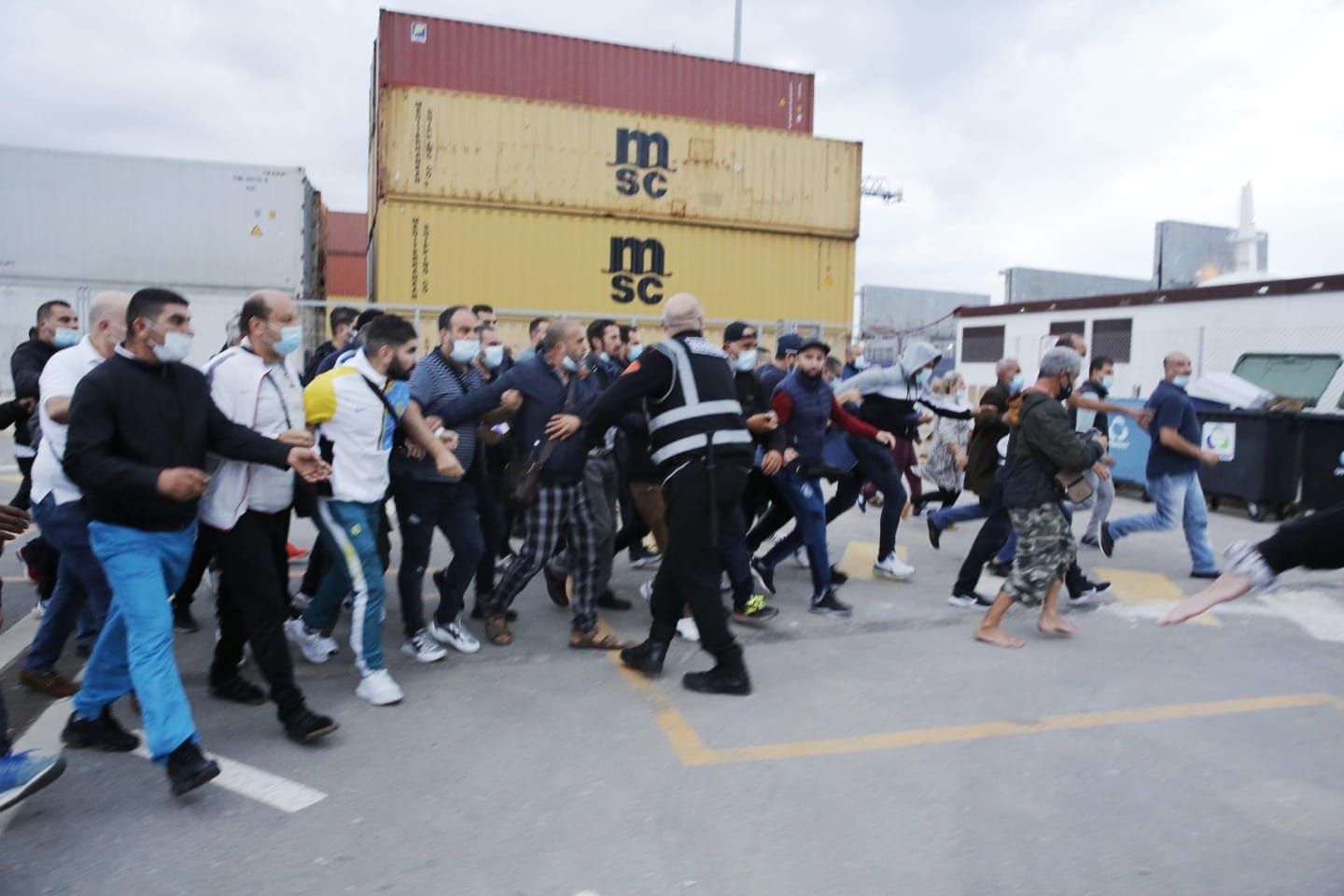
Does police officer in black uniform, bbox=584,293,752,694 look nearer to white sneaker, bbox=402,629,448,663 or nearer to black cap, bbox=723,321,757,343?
black cap, bbox=723,321,757,343

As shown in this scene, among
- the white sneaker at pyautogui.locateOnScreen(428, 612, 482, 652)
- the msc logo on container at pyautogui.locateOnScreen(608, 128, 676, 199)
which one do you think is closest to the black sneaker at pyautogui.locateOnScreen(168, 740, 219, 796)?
the white sneaker at pyautogui.locateOnScreen(428, 612, 482, 652)

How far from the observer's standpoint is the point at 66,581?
13.6ft

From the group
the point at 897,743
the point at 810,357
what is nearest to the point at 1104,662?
the point at 897,743

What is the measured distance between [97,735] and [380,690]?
1.08 metres

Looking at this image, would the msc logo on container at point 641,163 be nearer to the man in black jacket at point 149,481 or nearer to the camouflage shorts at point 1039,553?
the camouflage shorts at point 1039,553

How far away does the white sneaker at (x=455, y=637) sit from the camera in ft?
16.6

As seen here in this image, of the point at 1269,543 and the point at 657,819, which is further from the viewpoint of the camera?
the point at 657,819

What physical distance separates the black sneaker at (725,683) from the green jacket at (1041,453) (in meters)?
1.98

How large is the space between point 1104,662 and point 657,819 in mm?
3010

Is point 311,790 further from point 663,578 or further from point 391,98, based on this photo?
point 391,98

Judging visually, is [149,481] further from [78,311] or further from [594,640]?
[78,311]

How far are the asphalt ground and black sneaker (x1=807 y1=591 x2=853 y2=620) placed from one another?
56 centimetres

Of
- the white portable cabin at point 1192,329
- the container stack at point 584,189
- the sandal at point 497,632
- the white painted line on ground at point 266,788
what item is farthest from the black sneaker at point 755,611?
the white portable cabin at point 1192,329

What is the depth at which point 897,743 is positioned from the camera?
12.8ft
